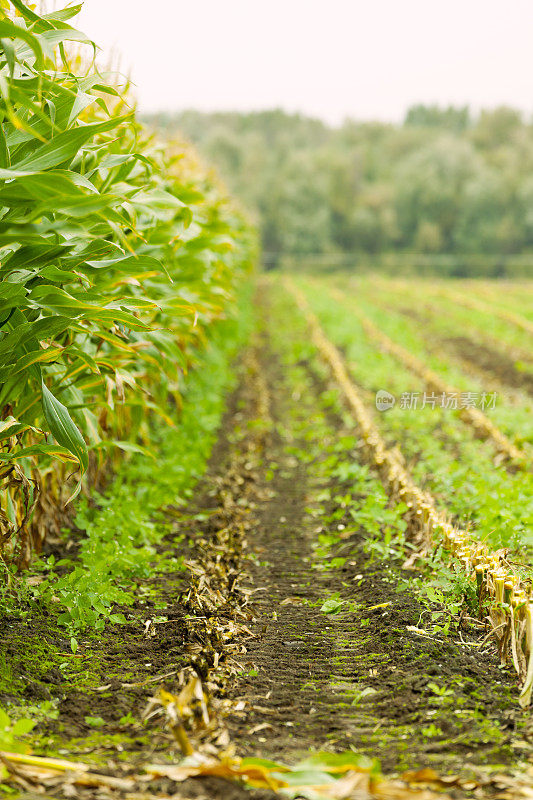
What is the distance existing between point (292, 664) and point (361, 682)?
33 centimetres

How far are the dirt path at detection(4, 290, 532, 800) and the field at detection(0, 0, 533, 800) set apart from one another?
0.01 meters

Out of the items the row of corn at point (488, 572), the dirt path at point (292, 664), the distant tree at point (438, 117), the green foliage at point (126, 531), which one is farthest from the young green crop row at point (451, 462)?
the distant tree at point (438, 117)

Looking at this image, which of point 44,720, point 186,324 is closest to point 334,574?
point 44,720

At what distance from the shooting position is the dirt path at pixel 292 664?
2494 mm

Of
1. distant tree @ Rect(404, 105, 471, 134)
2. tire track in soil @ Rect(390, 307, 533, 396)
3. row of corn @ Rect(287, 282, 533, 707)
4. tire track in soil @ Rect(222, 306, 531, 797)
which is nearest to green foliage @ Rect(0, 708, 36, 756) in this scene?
tire track in soil @ Rect(222, 306, 531, 797)

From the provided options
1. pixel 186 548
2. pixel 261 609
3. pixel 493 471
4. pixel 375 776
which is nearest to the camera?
pixel 375 776

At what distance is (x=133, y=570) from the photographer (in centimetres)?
405

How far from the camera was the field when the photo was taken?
242 cm

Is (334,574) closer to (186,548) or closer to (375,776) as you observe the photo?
(186,548)

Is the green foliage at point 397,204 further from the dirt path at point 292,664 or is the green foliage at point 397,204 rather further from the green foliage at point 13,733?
the green foliage at point 13,733

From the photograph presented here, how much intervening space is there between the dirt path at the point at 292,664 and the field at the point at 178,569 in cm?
1

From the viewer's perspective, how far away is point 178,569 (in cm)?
423

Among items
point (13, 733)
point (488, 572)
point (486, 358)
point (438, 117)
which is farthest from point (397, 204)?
point (438, 117)

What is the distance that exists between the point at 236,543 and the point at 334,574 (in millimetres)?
676
